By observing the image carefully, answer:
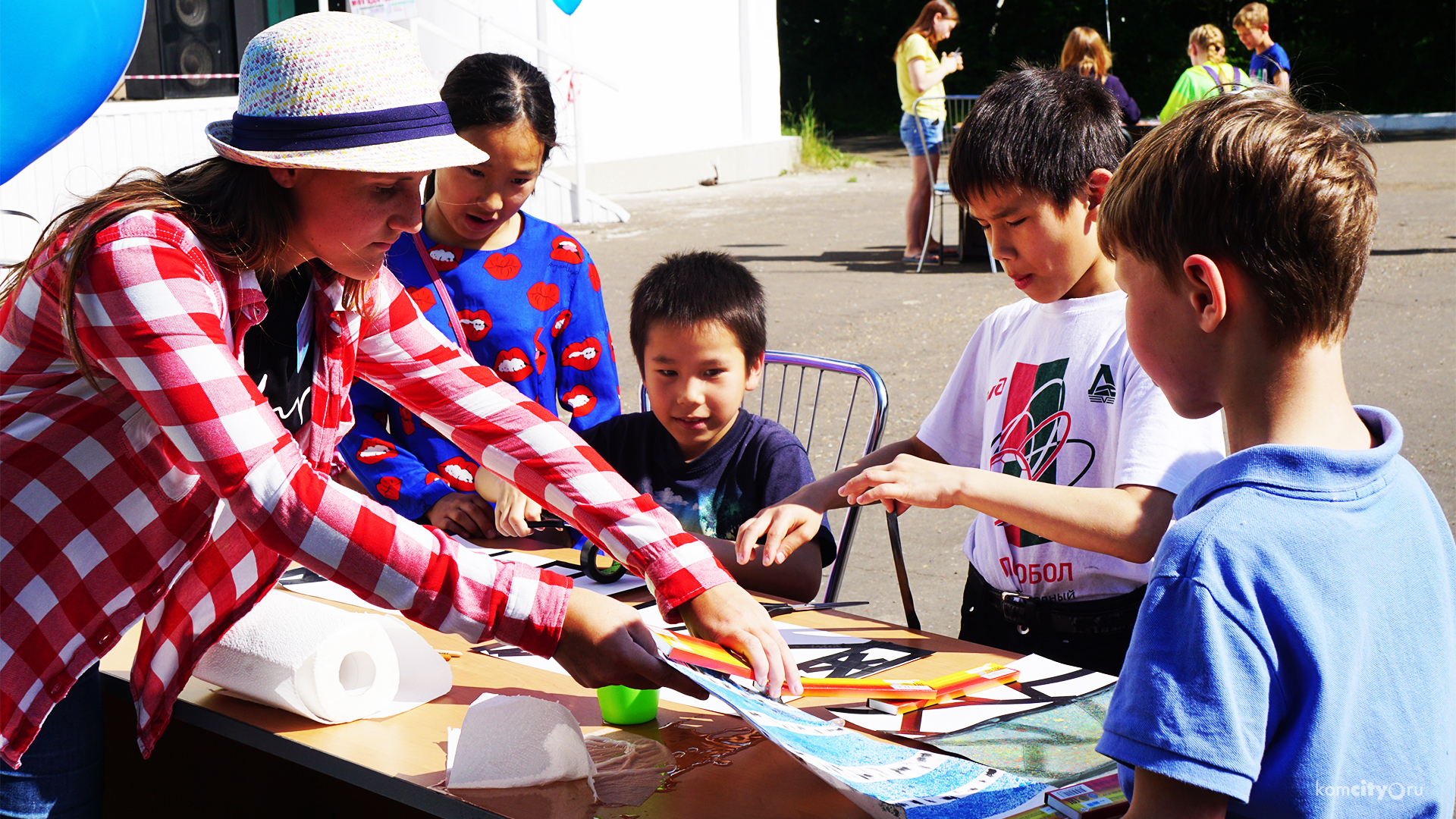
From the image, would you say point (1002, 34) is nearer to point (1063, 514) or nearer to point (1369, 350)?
point (1369, 350)

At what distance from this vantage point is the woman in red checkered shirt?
4.30ft

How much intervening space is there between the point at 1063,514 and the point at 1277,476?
2.17 feet

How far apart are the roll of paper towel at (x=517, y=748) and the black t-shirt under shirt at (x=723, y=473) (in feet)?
3.01

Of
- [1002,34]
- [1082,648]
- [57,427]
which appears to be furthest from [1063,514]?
[1002,34]

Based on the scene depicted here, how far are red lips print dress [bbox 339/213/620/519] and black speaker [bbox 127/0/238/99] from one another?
23.3ft

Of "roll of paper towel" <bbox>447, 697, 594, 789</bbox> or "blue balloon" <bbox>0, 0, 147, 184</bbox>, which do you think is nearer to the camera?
"roll of paper towel" <bbox>447, 697, 594, 789</bbox>

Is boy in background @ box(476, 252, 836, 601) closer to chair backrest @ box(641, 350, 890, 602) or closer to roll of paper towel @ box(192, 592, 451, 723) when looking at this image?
roll of paper towel @ box(192, 592, 451, 723)

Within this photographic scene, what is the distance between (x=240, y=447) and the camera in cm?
129

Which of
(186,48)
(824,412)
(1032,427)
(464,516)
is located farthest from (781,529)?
(186,48)

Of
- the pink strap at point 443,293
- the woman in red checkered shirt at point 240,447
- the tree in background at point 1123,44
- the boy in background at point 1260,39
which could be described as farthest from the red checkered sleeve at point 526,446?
A: the tree in background at point 1123,44

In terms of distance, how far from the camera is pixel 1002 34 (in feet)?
77.3

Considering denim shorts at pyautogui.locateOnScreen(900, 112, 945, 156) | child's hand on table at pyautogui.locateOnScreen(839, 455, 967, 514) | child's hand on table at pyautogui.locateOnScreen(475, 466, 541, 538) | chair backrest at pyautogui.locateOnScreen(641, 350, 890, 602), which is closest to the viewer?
child's hand on table at pyautogui.locateOnScreen(839, 455, 967, 514)

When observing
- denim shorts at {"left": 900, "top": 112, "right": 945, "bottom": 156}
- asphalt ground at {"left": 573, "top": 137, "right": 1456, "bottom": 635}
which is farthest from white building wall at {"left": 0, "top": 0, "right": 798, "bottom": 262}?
denim shorts at {"left": 900, "top": 112, "right": 945, "bottom": 156}

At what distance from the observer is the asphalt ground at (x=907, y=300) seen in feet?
13.5
